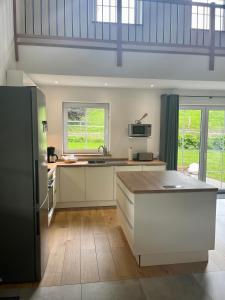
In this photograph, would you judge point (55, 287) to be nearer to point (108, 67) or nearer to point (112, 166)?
point (112, 166)

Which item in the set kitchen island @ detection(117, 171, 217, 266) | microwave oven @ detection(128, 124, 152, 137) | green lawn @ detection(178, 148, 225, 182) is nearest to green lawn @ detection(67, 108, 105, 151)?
microwave oven @ detection(128, 124, 152, 137)

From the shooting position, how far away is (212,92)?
559 cm

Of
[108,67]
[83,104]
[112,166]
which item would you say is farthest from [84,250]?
[83,104]

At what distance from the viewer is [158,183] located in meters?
3.03

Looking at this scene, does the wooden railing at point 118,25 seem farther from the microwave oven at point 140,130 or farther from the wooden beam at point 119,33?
the microwave oven at point 140,130

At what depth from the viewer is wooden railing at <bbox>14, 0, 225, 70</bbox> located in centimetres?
387

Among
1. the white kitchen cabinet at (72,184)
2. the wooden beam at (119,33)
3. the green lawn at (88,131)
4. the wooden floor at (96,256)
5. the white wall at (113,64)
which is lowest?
the wooden floor at (96,256)

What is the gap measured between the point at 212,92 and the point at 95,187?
332 centimetres

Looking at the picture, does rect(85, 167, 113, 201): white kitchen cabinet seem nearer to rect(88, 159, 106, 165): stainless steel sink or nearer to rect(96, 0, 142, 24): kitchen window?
rect(88, 159, 106, 165): stainless steel sink

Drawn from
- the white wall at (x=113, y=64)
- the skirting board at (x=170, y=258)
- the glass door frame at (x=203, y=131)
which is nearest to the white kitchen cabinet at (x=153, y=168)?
the glass door frame at (x=203, y=131)

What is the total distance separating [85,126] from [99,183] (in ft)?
4.34

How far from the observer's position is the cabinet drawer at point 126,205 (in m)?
2.87

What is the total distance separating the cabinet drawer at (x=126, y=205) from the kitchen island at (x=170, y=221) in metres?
0.01

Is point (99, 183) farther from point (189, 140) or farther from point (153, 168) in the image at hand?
point (189, 140)
